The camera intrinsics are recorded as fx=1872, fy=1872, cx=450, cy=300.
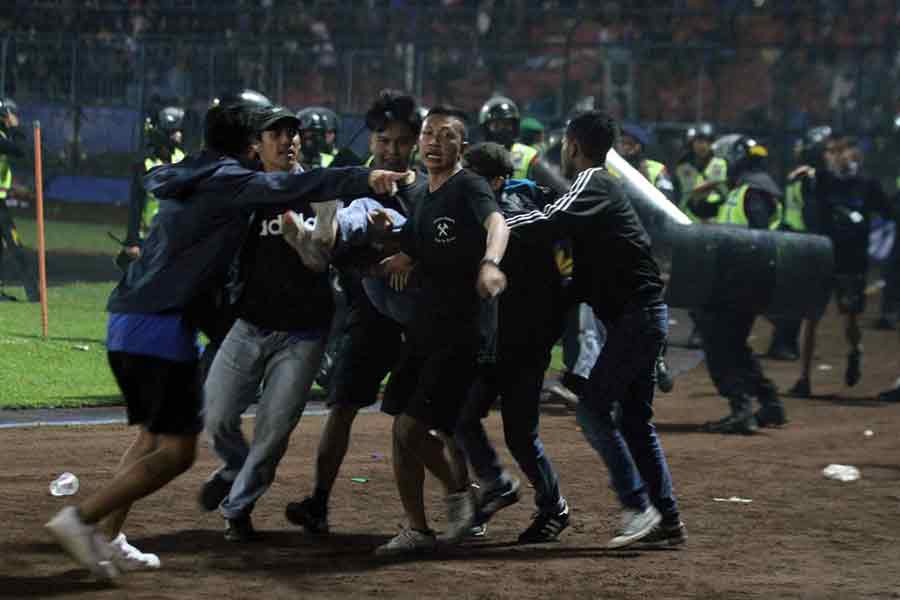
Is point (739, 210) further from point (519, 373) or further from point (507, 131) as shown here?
point (519, 373)

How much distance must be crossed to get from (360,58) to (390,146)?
55.9 feet

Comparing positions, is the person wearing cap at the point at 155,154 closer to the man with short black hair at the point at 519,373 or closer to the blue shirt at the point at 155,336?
the man with short black hair at the point at 519,373

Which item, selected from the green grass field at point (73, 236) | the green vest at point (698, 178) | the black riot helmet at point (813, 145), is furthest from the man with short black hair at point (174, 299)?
the green grass field at point (73, 236)

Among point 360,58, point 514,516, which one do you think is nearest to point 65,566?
point 514,516

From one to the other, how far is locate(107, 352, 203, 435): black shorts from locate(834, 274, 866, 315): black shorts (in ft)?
31.1

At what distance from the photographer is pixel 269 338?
7.73 metres

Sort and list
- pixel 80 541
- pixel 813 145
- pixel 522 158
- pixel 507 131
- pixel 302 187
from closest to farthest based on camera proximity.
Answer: pixel 80 541 < pixel 302 187 < pixel 507 131 < pixel 522 158 < pixel 813 145

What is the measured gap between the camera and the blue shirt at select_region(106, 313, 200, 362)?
22.8ft

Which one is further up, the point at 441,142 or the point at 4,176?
the point at 441,142

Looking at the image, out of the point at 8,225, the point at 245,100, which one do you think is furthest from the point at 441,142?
A: the point at 8,225

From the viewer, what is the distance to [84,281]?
2047 centimetres

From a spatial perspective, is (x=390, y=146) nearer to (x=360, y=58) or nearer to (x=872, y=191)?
(x=872, y=191)

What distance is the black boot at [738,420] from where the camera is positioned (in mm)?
12492

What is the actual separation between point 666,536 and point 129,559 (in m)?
2.39
